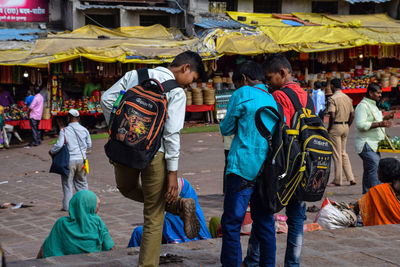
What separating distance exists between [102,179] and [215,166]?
254cm

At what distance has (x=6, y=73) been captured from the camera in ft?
55.2

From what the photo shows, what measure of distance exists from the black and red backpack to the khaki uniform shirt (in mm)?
6426

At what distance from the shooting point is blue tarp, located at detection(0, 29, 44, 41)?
17344mm

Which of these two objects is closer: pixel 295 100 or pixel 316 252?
pixel 295 100

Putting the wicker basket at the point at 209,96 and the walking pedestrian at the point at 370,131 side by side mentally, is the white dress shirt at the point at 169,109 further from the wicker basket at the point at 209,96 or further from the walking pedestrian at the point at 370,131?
the wicker basket at the point at 209,96

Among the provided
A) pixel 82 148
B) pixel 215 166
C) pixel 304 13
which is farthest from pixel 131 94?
pixel 304 13

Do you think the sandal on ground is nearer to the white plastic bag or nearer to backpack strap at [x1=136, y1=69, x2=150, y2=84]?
backpack strap at [x1=136, y1=69, x2=150, y2=84]

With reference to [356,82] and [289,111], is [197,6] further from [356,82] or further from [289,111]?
[289,111]

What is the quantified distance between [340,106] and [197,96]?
907cm

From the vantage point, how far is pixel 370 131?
8562 mm

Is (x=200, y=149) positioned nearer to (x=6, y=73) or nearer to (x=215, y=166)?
(x=215, y=166)

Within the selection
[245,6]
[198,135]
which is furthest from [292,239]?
[245,6]

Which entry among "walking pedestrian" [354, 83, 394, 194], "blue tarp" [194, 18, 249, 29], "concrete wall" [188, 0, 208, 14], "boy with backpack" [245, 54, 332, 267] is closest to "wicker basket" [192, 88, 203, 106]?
"blue tarp" [194, 18, 249, 29]

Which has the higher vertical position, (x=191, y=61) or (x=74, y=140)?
(x=191, y=61)
